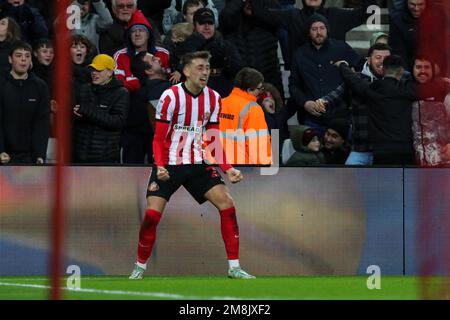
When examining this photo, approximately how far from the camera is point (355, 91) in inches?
628

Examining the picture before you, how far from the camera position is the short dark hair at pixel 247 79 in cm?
1541

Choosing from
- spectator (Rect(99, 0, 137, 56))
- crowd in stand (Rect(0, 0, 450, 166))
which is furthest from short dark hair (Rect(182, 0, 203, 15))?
spectator (Rect(99, 0, 137, 56))

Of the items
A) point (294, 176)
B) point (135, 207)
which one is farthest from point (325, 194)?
point (135, 207)

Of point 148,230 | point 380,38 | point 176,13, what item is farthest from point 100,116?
point 380,38

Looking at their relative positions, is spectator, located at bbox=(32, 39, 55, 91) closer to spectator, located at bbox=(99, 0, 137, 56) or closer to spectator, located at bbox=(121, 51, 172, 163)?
spectator, located at bbox=(99, 0, 137, 56)

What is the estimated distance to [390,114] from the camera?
15625 millimetres

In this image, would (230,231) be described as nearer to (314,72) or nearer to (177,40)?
(314,72)

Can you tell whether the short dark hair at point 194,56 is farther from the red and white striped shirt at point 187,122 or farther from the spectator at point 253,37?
the spectator at point 253,37

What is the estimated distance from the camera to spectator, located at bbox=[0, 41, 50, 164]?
51.1 feet

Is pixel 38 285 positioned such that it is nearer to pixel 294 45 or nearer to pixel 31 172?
pixel 31 172

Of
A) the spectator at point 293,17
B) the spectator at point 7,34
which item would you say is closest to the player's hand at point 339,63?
the spectator at point 293,17

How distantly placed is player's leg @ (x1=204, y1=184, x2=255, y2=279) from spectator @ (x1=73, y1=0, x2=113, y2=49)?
3556 mm

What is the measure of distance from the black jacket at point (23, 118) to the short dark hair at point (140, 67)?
3.84 ft

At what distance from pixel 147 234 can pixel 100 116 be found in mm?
1754
